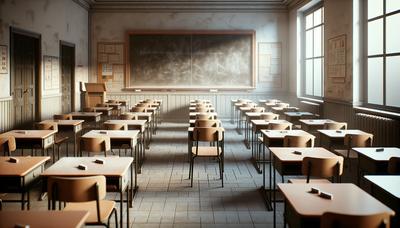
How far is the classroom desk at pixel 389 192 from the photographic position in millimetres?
2781

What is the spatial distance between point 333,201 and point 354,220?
47cm

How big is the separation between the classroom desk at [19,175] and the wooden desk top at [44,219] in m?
1.07

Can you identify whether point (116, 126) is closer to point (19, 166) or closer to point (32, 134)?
point (32, 134)

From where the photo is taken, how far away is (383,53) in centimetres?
748

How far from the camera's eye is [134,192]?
5.36m

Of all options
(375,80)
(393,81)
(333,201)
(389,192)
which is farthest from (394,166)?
(375,80)

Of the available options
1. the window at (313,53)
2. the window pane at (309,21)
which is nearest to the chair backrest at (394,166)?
the window at (313,53)

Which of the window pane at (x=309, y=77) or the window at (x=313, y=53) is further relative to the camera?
the window pane at (x=309, y=77)

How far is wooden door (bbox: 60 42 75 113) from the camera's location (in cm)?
1118

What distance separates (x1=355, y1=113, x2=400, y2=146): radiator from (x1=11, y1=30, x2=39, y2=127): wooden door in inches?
254

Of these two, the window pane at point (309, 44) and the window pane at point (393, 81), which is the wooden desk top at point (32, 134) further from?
the window pane at point (309, 44)

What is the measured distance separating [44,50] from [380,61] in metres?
7.00

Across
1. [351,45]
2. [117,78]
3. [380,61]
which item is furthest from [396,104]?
[117,78]

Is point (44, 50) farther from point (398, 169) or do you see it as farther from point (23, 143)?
point (398, 169)
